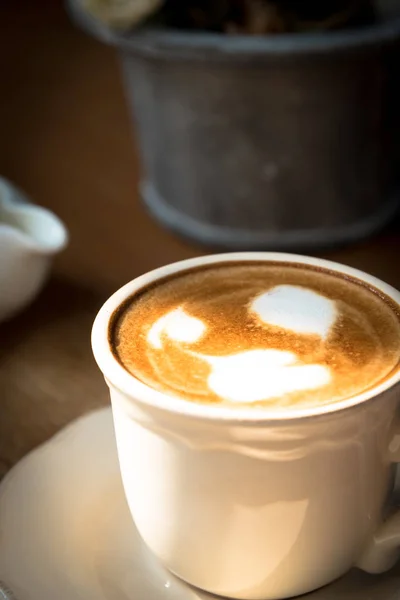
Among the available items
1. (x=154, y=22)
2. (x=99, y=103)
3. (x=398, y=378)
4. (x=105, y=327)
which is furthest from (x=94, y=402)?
(x=99, y=103)

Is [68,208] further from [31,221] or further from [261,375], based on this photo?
[261,375]

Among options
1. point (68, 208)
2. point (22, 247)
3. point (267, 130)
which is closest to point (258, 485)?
point (22, 247)

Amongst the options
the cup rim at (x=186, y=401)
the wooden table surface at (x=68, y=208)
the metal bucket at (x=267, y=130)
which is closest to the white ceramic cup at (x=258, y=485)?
the cup rim at (x=186, y=401)

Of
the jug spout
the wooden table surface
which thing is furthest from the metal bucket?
the jug spout

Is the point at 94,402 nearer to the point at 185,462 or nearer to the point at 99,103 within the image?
the point at 185,462

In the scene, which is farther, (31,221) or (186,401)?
(31,221)

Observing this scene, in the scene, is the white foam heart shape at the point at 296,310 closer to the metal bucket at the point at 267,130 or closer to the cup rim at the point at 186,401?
the cup rim at the point at 186,401
